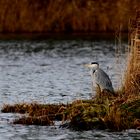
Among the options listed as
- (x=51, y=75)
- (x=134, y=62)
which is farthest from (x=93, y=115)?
(x=51, y=75)

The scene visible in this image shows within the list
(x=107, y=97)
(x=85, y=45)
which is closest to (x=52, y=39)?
(x=85, y=45)

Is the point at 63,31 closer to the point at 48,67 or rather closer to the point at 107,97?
the point at 48,67

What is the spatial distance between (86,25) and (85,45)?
4.97 m

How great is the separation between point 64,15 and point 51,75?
598 inches

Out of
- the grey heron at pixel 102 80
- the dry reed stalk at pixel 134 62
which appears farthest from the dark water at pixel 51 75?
the dry reed stalk at pixel 134 62

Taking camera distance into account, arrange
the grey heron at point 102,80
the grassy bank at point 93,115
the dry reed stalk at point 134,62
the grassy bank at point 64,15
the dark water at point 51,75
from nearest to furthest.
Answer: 1. the dark water at point 51,75
2. the grassy bank at point 93,115
3. the dry reed stalk at point 134,62
4. the grey heron at point 102,80
5. the grassy bank at point 64,15

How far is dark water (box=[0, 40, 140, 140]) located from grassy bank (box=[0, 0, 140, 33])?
3501mm

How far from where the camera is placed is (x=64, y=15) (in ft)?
128

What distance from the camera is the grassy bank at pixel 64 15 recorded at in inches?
1510

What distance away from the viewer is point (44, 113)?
49.8ft

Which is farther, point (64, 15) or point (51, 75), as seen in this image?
point (64, 15)

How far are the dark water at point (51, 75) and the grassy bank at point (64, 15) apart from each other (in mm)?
3501

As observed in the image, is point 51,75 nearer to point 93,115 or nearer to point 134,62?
point 134,62

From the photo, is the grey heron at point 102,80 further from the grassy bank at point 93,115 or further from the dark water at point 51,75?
the grassy bank at point 93,115
